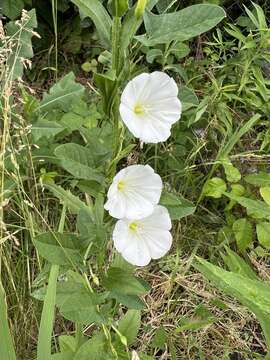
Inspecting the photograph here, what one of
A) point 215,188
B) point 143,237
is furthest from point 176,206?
point 215,188

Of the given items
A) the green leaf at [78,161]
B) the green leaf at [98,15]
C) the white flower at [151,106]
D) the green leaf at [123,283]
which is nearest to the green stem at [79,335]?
the green leaf at [123,283]

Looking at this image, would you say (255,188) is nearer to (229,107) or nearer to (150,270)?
(229,107)

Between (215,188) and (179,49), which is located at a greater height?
(179,49)

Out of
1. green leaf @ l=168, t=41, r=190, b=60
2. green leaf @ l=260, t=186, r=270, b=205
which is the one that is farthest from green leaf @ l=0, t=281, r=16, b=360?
green leaf @ l=168, t=41, r=190, b=60

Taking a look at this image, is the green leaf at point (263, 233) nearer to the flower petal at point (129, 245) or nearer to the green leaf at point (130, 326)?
the green leaf at point (130, 326)

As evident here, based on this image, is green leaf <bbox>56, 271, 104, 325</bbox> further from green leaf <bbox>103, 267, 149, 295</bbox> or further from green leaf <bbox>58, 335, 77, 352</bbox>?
green leaf <bbox>58, 335, 77, 352</bbox>

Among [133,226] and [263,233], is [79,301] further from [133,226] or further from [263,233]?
[263,233]
